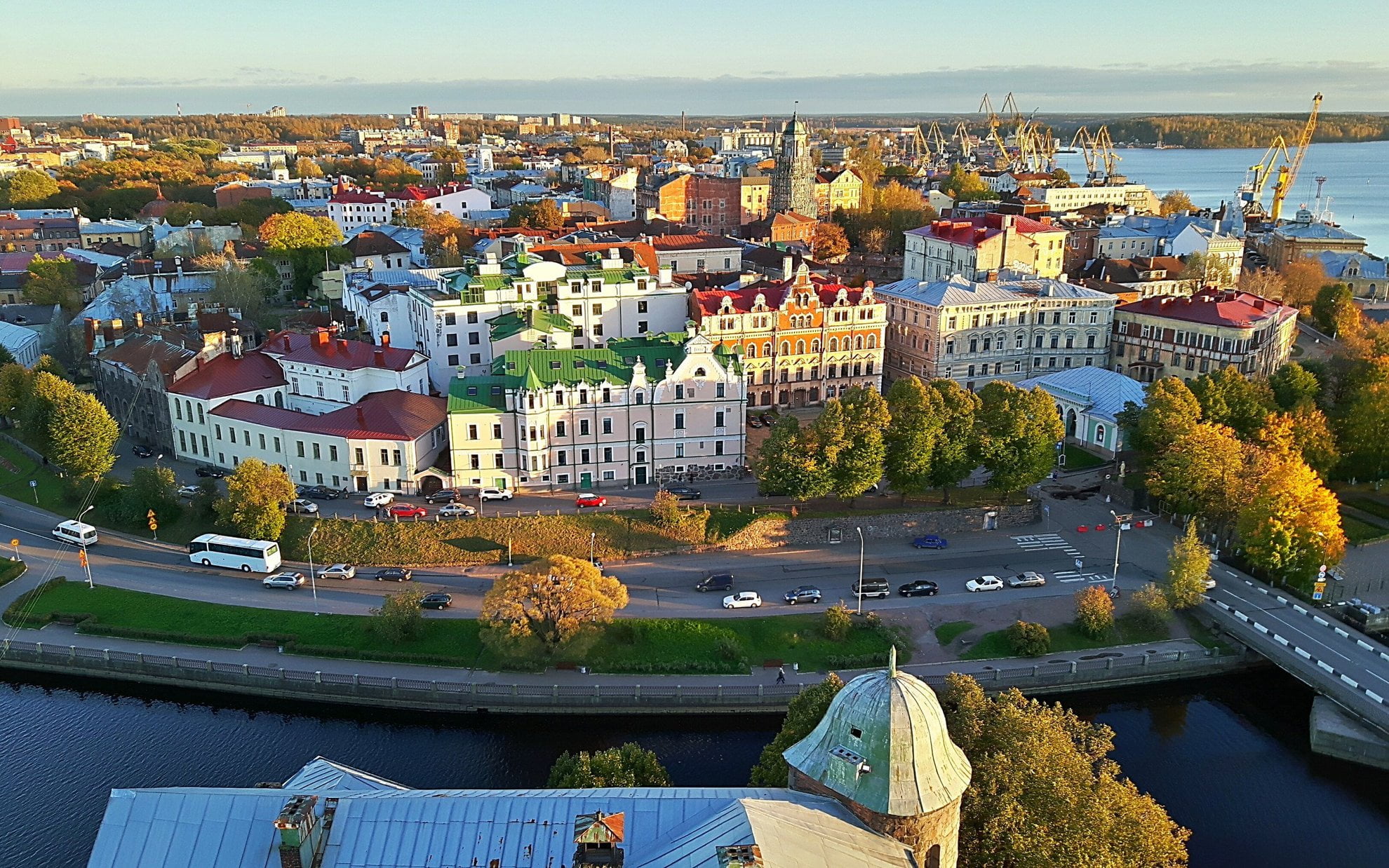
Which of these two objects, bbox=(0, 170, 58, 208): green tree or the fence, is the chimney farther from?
bbox=(0, 170, 58, 208): green tree

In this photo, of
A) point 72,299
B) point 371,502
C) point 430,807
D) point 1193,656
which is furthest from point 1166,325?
point 72,299

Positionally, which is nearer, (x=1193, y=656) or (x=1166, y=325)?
(x=1193, y=656)

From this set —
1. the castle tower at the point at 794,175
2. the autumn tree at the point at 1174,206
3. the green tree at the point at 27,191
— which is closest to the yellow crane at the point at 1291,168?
the autumn tree at the point at 1174,206

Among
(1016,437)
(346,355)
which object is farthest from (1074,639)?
(346,355)

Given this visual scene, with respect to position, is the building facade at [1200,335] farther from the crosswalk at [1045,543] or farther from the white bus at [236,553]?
the white bus at [236,553]

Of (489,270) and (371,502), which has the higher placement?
(489,270)

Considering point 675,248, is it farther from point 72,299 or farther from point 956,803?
point 956,803
